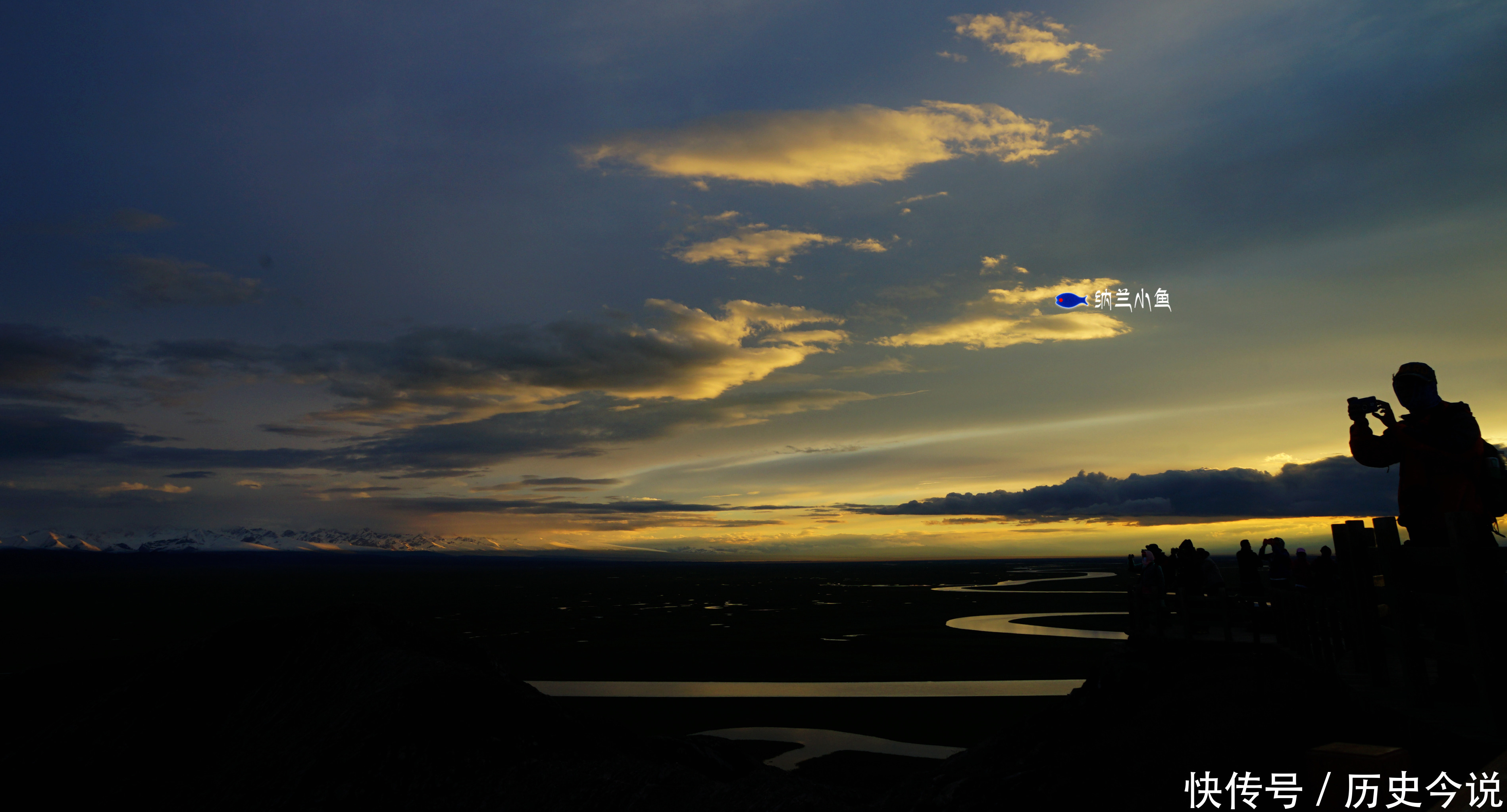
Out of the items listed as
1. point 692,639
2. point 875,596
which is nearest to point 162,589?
point 875,596

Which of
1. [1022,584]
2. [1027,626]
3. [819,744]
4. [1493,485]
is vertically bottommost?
[1022,584]

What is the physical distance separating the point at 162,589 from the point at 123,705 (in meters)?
115

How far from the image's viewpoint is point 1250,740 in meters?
6.24

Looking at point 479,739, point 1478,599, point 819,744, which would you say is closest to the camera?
point 1478,599

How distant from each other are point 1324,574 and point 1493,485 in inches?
259

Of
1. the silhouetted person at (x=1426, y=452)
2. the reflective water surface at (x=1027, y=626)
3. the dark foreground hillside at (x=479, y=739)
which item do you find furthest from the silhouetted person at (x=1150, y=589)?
the reflective water surface at (x=1027, y=626)

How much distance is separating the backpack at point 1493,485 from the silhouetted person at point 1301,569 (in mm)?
11369

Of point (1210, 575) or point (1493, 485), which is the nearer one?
point (1493, 485)

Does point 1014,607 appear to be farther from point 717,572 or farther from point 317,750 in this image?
point 717,572

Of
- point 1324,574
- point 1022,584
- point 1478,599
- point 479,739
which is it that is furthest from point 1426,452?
point 1022,584

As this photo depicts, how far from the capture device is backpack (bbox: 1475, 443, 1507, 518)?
20.8ft

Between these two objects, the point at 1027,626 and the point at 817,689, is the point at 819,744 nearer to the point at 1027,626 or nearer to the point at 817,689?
the point at 817,689

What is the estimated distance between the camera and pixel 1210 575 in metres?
16.3

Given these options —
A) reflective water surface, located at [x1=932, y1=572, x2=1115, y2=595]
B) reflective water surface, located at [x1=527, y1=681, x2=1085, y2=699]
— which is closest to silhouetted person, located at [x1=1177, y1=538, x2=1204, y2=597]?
reflective water surface, located at [x1=527, y1=681, x2=1085, y2=699]
